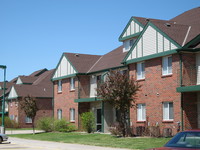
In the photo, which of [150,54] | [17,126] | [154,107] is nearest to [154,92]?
[154,107]

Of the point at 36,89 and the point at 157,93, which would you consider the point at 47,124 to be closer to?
the point at 157,93

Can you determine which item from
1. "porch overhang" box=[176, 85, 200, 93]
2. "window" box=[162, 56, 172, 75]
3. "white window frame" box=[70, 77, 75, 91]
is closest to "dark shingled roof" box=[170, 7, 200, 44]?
"window" box=[162, 56, 172, 75]

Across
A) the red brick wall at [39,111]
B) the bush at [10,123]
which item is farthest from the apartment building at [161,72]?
the bush at [10,123]

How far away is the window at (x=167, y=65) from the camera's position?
77.4 ft

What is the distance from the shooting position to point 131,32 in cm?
3097

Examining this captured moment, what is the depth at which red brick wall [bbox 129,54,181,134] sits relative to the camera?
2280cm

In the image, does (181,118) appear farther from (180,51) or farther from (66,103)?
(66,103)

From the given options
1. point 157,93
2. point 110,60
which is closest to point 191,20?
point 157,93

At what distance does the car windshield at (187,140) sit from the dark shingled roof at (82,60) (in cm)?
2538

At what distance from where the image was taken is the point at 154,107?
2452 cm

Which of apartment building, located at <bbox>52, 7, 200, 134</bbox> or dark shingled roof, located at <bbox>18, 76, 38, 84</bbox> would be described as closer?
apartment building, located at <bbox>52, 7, 200, 134</bbox>

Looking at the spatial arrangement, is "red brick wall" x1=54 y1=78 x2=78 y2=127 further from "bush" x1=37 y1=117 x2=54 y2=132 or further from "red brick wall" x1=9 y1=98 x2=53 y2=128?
"red brick wall" x1=9 y1=98 x2=53 y2=128

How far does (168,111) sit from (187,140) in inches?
563

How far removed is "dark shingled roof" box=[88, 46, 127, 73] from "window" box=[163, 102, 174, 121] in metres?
7.05
